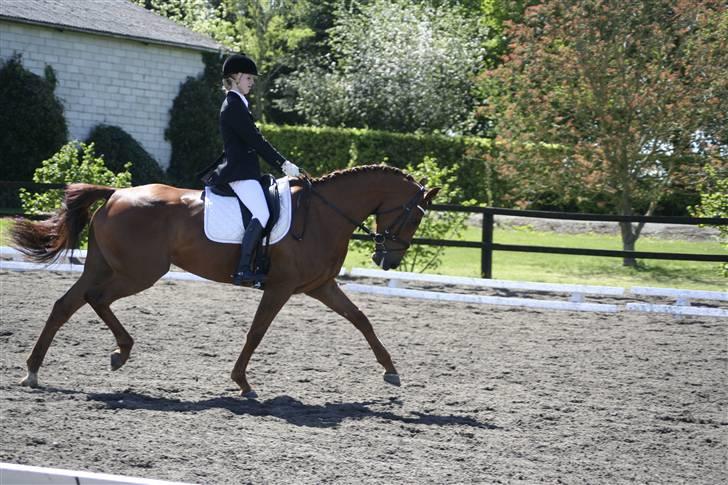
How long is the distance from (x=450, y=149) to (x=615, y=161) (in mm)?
10625

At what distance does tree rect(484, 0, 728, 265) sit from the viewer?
15938mm

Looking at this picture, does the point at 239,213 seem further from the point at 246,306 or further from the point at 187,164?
the point at 187,164

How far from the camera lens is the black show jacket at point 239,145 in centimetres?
706

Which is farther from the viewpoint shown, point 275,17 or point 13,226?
point 275,17

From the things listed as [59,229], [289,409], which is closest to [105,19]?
[59,229]

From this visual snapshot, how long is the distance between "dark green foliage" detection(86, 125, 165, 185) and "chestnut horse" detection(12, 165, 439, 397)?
52.2 feet

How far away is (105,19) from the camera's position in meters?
24.7

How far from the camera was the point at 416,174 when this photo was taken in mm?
14195

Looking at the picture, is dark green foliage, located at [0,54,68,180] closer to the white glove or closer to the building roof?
the building roof

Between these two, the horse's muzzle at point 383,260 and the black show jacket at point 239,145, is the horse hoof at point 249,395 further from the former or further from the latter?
the black show jacket at point 239,145

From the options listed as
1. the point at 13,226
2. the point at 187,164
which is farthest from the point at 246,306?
the point at 187,164

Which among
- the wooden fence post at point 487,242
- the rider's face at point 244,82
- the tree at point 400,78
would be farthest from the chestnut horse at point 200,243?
the tree at point 400,78

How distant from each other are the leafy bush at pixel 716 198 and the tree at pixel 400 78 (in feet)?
49.3

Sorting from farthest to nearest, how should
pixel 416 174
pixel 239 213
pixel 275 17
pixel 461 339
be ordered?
pixel 275 17 → pixel 416 174 → pixel 461 339 → pixel 239 213
